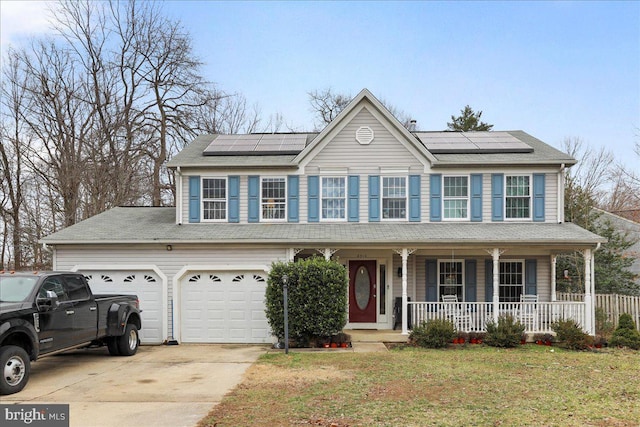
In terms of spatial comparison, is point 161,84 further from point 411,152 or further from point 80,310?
point 80,310

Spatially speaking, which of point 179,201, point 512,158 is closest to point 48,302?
point 179,201

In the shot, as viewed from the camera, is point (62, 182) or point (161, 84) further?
point (161, 84)

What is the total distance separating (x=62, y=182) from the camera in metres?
25.9

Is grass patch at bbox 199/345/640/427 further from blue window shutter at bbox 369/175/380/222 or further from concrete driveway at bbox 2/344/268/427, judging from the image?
blue window shutter at bbox 369/175/380/222

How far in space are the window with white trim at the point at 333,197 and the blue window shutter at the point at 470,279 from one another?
4331 mm

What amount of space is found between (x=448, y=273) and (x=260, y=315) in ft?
20.3

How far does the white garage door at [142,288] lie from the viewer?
1489 centimetres

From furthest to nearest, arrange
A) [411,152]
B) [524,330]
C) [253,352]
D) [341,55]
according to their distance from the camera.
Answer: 1. [341,55]
2. [411,152]
3. [524,330]
4. [253,352]

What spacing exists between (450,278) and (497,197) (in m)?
2.96

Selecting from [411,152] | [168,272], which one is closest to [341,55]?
[411,152]

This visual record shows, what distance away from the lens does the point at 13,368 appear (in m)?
8.69

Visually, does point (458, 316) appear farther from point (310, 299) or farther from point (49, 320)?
point (49, 320)

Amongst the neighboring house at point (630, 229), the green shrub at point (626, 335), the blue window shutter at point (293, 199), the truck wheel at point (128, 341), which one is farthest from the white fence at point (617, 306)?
the truck wheel at point (128, 341)

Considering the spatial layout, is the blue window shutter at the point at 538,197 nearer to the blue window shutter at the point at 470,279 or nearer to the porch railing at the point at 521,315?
the blue window shutter at the point at 470,279
